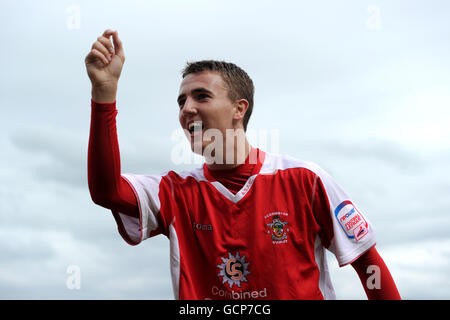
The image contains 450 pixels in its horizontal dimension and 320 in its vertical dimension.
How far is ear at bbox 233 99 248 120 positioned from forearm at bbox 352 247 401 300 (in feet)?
5.42

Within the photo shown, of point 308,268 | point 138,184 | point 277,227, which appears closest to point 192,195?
point 138,184

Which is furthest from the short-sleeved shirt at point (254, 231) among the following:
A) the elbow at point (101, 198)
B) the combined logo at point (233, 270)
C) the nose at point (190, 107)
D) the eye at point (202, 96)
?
the eye at point (202, 96)

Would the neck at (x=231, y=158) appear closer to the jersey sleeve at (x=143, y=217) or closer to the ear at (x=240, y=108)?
the ear at (x=240, y=108)

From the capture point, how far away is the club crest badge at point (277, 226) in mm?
4328

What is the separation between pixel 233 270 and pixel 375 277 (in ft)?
3.99

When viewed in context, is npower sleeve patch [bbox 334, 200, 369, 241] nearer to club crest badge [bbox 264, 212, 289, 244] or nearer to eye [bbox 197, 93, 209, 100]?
club crest badge [bbox 264, 212, 289, 244]

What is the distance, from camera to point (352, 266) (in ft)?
14.8

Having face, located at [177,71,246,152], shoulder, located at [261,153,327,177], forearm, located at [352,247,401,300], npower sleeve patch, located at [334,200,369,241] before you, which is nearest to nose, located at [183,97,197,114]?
face, located at [177,71,246,152]

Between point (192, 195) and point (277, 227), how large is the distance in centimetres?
80

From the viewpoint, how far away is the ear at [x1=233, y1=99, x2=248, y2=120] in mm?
4824

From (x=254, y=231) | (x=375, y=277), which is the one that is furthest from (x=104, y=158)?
(x=375, y=277)

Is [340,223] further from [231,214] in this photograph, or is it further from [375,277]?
[231,214]
